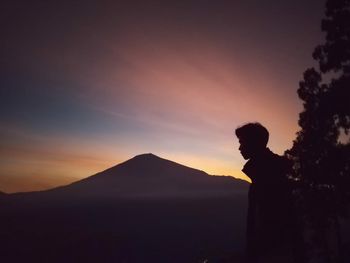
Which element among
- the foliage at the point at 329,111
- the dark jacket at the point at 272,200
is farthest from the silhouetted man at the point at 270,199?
the foliage at the point at 329,111

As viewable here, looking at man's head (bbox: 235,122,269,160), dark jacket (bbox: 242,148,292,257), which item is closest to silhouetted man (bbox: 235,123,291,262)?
dark jacket (bbox: 242,148,292,257)

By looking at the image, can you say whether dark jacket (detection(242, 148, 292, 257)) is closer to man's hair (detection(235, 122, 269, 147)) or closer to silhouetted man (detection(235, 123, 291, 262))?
silhouetted man (detection(235, 123, 291, 262))

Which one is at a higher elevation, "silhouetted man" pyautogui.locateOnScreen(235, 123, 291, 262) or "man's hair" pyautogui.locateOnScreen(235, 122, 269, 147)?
"man's hair" pyautogui.locateOnScreen(235, 122, 269, 147)

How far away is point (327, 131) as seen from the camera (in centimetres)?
2356

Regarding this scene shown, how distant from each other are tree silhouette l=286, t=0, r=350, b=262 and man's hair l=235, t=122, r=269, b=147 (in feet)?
44.9

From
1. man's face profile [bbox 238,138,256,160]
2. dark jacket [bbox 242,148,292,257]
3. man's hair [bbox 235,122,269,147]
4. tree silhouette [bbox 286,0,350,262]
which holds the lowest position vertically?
dark jacket [bbox 242,148,292,257]

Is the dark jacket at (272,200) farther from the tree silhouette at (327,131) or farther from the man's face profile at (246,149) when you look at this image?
the tree silhouette at (327,131)

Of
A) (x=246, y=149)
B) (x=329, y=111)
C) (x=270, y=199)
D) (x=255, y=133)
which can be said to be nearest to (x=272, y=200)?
(x=270, y=199)

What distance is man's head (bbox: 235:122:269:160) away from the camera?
367 cm

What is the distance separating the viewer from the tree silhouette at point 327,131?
1752 centimetres

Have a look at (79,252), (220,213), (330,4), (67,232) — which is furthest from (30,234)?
(330,4)

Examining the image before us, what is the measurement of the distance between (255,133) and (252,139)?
2.7 inches

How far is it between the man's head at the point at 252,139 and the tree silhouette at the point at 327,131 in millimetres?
13706

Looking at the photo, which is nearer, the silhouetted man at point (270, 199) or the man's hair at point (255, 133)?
the silhouetted man at point (270, 199)
